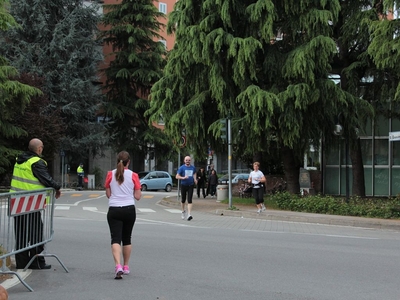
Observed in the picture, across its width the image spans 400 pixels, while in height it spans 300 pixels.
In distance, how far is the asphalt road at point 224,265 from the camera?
264 inches

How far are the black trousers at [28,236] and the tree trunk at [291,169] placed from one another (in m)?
16.4

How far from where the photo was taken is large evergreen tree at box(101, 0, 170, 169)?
43.2m

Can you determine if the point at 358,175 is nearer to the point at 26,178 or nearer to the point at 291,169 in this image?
the point at 291,169

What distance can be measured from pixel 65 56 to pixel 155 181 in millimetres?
11708

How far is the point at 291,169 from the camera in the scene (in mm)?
23875

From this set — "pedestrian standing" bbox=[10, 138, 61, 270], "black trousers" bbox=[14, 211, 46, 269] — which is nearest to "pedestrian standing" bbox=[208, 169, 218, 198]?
"black trousers" bbox=[14, 211, 46, 269]

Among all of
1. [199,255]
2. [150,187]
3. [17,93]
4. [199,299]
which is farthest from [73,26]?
[199,299]

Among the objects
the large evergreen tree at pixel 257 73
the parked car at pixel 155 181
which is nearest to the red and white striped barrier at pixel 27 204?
the large evergreen tree at pixel 257 73

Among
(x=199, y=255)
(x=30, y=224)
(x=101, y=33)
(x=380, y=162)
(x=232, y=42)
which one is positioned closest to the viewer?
(x=30, y=224)

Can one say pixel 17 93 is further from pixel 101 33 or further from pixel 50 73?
pixel 101 33

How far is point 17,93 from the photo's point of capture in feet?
78.4

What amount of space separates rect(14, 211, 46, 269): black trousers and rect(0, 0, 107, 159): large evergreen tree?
3180cm

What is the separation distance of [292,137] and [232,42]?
4.21 m

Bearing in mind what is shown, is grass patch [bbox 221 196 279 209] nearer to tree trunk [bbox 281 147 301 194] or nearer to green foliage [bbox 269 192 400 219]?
green foliage [bbox 269 192 400 219]
